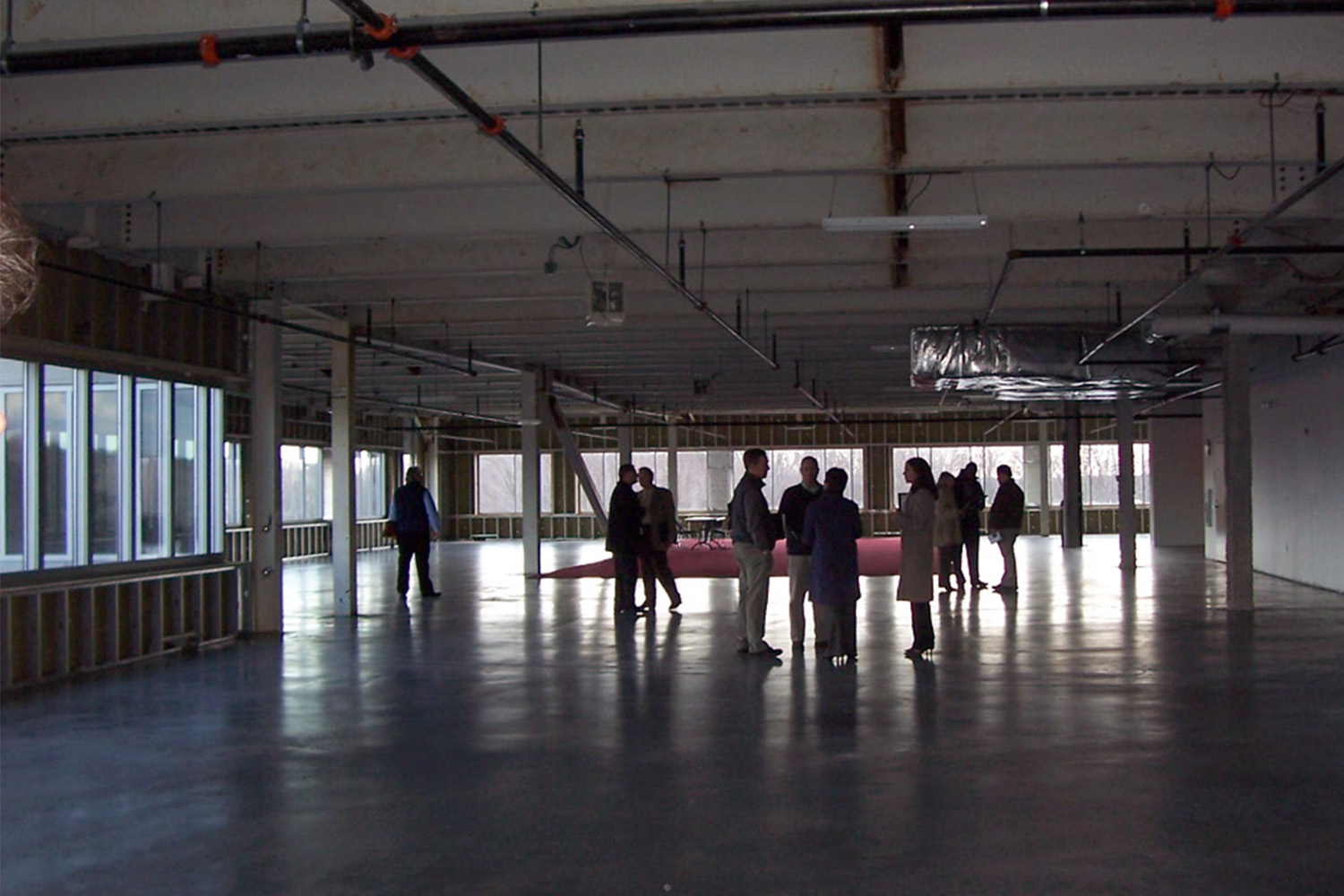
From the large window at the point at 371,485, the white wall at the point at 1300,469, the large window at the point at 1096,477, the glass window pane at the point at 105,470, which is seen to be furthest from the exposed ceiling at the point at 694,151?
the large window at the point at 1096,477

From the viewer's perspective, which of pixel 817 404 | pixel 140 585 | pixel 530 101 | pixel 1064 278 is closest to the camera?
pixel 530 101

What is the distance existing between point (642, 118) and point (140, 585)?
599 cm

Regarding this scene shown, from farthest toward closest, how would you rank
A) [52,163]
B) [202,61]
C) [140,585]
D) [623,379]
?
[623,379] → [140,585] → [52,163] → [202,61]

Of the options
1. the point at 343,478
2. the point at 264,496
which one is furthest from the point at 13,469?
the point at 343,478

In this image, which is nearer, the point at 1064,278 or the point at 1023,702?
the point at 1023,702

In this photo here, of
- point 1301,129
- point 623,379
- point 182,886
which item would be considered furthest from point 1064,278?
point 623,379

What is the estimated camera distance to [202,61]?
5199mm

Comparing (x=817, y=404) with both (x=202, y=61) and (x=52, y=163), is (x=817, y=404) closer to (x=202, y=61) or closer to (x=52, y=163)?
(x=52, y=163)

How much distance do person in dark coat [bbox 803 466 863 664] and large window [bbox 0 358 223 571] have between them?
5694 mm

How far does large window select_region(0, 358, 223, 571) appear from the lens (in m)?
9.95

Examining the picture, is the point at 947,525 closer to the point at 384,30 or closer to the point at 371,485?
the point at 384,30

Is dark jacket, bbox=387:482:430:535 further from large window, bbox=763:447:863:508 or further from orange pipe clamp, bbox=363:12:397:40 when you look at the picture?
large window, bbox=763:447:863:508

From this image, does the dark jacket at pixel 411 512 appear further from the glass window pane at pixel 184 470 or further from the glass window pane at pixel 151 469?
the glass window pane at pixel 151 469

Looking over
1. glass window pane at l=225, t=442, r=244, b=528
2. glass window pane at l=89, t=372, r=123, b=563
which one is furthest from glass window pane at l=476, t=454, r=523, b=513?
glass window pane at l=89, t=372, r=123, b=563
